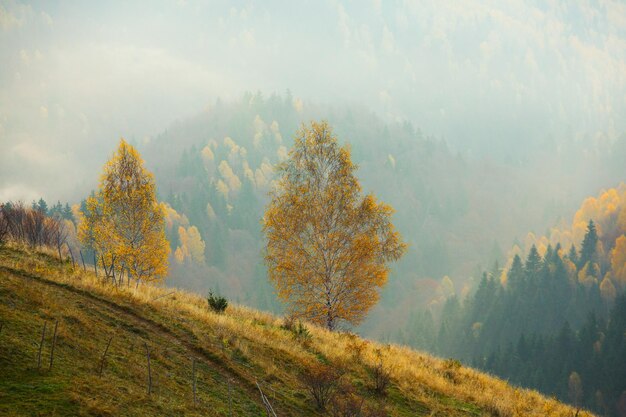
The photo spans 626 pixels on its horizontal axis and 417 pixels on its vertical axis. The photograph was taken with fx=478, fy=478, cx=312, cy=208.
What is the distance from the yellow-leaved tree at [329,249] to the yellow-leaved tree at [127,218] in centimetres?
1127

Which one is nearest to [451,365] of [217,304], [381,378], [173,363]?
[381,378]

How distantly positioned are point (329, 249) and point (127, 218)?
50.6ft

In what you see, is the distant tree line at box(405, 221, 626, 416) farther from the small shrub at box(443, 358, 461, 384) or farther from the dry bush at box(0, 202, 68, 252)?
the dry bush at box(0, 202, 68, 252)

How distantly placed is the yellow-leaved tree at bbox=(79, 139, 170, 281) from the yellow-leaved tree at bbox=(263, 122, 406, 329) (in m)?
11.3

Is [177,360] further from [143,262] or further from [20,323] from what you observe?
[143,262]

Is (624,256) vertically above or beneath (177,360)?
above

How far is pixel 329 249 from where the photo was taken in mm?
26297

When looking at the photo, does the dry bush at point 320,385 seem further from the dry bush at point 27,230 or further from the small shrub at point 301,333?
the dry bush at point 27,230

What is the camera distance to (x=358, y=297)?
26203 millimetres

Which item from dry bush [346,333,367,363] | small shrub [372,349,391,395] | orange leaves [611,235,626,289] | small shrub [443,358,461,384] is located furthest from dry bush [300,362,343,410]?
orange leaves [611,235,626,289]

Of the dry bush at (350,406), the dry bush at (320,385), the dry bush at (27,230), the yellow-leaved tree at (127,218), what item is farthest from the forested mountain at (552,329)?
the dry bush at (320,385)

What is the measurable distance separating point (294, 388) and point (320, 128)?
1810 cm

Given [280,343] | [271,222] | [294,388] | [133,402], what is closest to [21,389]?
[133,402]

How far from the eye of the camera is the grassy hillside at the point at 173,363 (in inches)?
330
